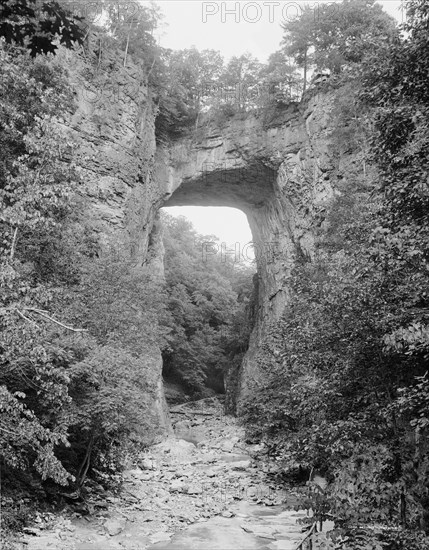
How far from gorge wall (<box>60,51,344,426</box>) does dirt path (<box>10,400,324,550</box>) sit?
5.54 meters

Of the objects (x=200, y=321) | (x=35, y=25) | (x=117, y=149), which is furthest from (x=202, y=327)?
(x=35, y=25)

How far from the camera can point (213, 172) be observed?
2662 cm

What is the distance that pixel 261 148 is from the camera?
25.6 meters

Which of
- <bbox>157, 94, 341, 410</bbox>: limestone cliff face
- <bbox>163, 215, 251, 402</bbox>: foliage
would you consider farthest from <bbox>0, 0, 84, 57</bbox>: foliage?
<bbox>163, 215, 251, 402</bbox>: foliage

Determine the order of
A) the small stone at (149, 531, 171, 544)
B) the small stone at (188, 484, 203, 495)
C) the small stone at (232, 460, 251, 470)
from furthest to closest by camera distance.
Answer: the small stone at (232, 460, 251, 470) → the small stone at (188, 484, 203, 495) → the small stone at (149, 531, 171, 544)

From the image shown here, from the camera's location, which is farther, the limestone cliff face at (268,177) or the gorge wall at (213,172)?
the limestone cliff face at (268,177)

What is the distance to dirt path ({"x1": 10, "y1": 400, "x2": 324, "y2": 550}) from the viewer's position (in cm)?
713

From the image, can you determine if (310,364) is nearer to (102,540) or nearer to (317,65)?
(102,540)

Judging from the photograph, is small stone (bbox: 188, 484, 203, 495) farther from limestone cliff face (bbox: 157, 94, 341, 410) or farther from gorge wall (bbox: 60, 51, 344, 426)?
limestone cliff face (bbox: 157, 94, 341, 410)

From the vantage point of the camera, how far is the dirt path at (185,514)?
7.13m

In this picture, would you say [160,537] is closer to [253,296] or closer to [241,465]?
[241,465]

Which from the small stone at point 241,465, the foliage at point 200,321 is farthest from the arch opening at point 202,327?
the small stone at point 241,465

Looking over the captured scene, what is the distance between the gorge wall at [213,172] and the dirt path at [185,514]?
5.54 m

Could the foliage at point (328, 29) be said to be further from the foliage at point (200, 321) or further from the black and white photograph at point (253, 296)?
the foliage at point (200, 321)
